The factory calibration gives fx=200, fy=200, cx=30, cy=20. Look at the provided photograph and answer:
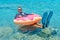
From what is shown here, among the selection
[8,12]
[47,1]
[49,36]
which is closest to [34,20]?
[49,36]

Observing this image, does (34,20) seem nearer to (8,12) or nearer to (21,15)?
(21,15)

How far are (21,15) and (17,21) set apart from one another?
39 cm

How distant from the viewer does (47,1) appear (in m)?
12.7

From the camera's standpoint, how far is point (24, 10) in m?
11.4

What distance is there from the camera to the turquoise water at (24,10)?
28.1ft

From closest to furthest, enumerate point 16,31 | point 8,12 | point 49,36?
1. point 49,36
2. point 16,31
3. point 8,12

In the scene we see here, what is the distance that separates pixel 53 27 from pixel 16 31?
160 centimetres

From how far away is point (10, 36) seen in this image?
7.79 m

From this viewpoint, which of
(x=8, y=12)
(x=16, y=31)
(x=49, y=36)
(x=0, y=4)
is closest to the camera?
(x=49, y=36)

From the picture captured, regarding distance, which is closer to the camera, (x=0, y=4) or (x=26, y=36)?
(x=26, y=36)

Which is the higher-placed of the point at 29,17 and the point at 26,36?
the point at 29,17

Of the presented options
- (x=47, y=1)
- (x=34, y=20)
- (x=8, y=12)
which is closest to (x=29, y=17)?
(x=34, y=20)

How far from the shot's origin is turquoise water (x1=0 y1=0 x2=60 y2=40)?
8.58 m

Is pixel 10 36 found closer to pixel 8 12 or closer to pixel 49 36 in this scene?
pixel 49 36
